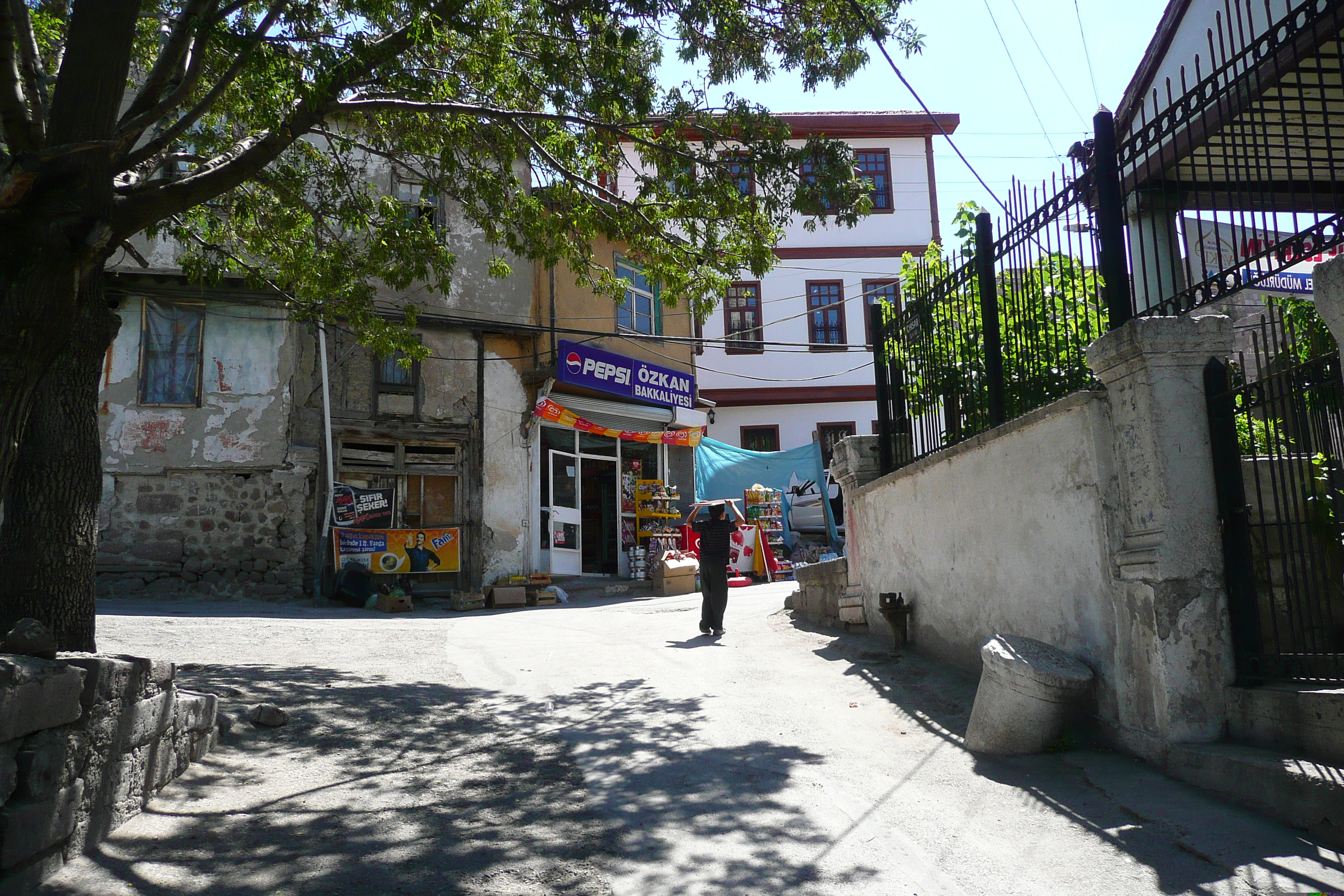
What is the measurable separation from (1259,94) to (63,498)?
6.29 metres

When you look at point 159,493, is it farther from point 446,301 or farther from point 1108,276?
point 1108,276

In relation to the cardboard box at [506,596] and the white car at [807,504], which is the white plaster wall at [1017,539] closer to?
the cardboard box at [506,596]

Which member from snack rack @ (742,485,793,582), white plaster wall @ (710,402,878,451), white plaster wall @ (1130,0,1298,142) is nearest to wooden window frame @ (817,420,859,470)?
white plaster wall @ (710,402,878,451)

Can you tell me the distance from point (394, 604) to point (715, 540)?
5430mm

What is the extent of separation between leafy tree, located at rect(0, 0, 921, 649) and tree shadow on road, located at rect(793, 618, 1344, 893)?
15.2 ft

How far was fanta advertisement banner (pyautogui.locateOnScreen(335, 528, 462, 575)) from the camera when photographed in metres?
14.6

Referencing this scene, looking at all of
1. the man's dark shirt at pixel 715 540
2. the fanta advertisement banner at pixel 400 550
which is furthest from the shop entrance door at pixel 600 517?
the man's dark shirt at pixel 715 540

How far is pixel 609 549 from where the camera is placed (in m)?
18.6

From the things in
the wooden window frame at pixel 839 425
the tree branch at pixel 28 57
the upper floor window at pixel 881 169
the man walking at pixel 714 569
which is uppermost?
the upper floor window at pixel 881 169

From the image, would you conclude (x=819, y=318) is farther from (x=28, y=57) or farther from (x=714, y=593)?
(x=28, y=57)

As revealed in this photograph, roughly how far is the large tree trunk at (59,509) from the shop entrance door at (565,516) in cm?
1239

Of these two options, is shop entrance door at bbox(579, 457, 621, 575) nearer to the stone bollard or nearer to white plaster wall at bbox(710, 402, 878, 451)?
white plaster wall at bbox(710, 402, 878, 451)

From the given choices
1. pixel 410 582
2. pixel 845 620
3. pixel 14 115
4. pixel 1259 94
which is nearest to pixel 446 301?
pixel 410 582

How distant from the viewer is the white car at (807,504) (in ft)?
66.1
